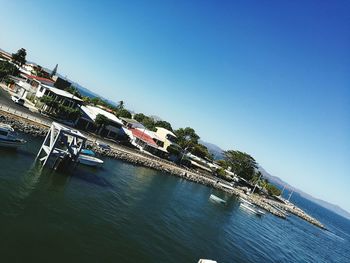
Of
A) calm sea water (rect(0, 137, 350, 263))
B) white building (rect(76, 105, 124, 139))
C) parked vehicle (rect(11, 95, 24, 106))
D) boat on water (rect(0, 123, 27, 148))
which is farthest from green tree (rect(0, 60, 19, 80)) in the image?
boat on water (rect(0, 123, 27, 148))

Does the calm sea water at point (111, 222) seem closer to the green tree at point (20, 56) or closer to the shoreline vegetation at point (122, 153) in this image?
the shoreline vegetation at point (122, 153)

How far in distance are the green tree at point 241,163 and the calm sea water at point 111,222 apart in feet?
223

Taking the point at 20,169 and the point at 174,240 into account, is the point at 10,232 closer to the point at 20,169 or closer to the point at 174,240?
the point at 20,169

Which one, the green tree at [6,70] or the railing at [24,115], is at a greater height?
the green tree at [6,70]

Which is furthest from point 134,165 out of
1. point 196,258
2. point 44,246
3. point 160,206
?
point 44,246

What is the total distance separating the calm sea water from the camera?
27.8 metres

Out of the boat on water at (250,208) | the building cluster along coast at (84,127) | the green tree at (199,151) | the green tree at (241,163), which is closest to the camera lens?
the building cluster along coast at (84,127)

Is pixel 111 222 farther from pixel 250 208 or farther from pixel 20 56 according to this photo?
pixel 20 56

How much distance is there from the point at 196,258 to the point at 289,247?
40.5 metres

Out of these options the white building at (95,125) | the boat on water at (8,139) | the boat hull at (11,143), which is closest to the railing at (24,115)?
the white building at (95,125)

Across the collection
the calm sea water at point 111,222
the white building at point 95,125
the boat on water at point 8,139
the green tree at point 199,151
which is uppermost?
the green tree at point 199,151

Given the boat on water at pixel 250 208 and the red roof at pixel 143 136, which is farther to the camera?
the red roof at pixel 143 136

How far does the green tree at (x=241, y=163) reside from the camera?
14062 cm

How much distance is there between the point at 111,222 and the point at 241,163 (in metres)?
111
